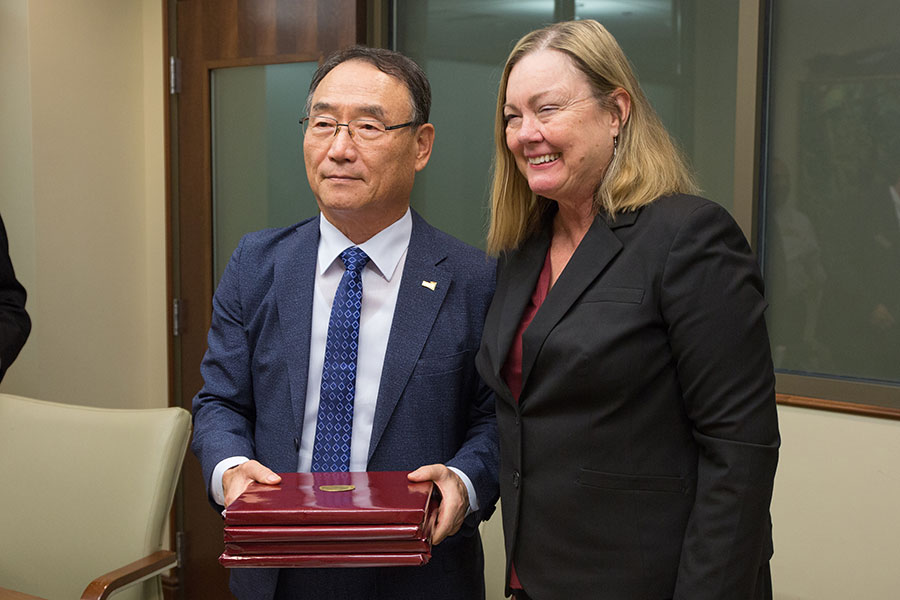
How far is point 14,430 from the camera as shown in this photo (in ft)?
7.83

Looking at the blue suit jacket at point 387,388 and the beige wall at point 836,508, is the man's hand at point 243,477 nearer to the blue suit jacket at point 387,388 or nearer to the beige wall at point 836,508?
the blue suit jacket at point 387,388

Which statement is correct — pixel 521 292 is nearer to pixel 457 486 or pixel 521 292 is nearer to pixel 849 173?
pixel 457 486

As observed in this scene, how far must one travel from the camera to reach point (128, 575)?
2.04m

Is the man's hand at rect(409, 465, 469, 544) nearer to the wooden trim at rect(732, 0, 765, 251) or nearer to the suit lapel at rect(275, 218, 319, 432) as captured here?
the suit lapel at rect(275, 218, 319, 432)

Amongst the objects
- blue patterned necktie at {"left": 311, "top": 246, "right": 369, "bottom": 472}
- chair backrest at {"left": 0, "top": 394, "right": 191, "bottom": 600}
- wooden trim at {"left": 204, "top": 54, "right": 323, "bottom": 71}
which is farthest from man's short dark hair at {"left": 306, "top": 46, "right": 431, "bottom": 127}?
wooden trim at {"left": 204, "top": 54, "right": 323, "bottom": 71}

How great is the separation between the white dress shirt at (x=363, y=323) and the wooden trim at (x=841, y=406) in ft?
4.52

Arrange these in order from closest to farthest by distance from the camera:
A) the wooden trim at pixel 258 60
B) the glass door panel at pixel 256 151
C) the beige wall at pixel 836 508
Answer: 1. the beige wall at pixel 836 508
2. the wooden trim at pixel 258 60
3. the glass door panel at pixel 256 151

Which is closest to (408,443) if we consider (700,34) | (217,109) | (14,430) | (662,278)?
(662,278)

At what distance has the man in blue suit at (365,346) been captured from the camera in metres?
1.63

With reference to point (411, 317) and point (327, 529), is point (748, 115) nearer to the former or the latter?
point (411, 317)

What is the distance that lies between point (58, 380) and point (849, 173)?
9.64 ft

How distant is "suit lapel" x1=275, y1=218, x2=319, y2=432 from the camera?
5.34 feet

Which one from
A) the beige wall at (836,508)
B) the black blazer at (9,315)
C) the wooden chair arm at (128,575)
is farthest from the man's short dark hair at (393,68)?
the beige wall at (836,508)

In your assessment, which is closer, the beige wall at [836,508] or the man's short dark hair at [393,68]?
the man's short dark hair at [393,68]
